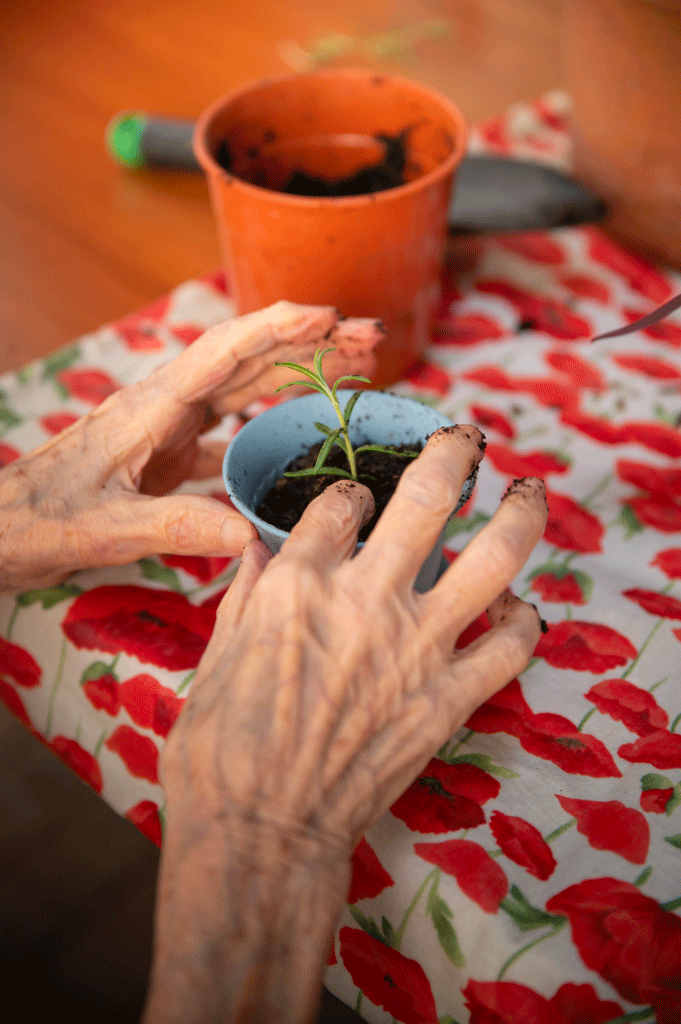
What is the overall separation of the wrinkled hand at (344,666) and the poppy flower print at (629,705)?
85 mm

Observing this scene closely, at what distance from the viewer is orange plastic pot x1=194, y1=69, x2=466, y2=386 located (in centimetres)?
47

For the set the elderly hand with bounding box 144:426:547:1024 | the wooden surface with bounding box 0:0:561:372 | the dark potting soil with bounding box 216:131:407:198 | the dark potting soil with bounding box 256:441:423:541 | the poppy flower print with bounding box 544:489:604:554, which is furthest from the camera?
the wooden surface with bounding box 0:0:561:372

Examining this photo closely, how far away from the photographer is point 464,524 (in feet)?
1.52

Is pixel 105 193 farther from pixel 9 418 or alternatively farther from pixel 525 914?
pixel 525 914

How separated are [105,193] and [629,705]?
2.38 ft

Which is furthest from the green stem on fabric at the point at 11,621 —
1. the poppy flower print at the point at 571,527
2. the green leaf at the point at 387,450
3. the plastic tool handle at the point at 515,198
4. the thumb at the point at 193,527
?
the plastic tool handle at the point at 515,198

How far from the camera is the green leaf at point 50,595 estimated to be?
0.41 meters

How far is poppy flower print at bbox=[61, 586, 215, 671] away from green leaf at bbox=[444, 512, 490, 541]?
157mm

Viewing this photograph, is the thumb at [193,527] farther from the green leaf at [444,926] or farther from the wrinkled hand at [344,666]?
the green leaf at [444,926]

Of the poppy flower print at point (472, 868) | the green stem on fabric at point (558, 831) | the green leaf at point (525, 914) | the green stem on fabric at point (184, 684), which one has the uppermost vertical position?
the green stem on fabric at point (184, 684)

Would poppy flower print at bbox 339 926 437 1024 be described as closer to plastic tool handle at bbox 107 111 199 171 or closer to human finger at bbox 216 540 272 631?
human finger at bbox 216 540 272 631

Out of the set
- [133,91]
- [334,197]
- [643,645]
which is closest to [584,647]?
[643,645]

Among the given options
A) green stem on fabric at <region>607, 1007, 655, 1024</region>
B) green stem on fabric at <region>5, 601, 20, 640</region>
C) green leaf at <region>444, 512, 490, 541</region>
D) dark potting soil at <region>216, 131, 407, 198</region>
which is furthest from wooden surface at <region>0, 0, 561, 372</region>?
green stem on fabric at <region>607, 1007, 655, 1024</region>

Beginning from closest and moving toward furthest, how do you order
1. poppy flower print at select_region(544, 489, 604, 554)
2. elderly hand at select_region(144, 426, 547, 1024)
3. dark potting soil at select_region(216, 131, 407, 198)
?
elderly hand at select_region(144, 426, 547, 1024), poppy flower print at select_region(544, 489, 604, 554), dark potting soil at select_region(216, 131, 407, 198)
